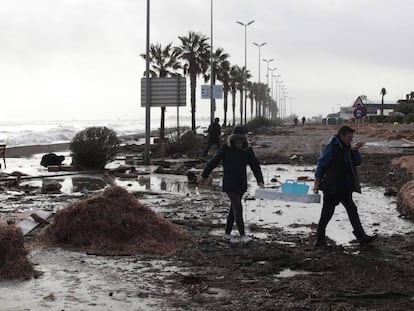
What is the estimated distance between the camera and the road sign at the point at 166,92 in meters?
26.1

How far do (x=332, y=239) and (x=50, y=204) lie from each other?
6027 mm

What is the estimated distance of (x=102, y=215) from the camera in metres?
8.15

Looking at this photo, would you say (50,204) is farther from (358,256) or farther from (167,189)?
(358,256)

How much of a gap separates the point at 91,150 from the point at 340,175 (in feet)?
45.9

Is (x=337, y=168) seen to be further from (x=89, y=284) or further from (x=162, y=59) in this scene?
(x=162, y=59)

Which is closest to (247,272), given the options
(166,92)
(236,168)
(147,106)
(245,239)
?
(245,239)

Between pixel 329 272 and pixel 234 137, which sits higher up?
pixel 234 137

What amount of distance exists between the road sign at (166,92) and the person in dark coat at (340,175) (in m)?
18.2

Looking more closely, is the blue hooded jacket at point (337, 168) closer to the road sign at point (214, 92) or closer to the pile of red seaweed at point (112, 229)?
the pile of red seaweed at point (112, 229)

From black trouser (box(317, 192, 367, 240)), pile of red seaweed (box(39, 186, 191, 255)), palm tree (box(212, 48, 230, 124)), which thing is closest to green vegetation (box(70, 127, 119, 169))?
pile of red seaweed (box(39, 186, 191, 255))

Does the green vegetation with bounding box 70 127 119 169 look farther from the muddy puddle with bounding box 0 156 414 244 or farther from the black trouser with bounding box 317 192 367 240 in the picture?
the black trouser with bounding box 317 192 367 240

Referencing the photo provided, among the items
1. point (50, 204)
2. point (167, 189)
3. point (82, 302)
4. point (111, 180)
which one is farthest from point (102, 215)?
point (111, 180)

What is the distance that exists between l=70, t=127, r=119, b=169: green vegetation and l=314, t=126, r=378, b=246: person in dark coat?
13748 mm

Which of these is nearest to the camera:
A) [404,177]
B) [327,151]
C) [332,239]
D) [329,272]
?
[329,272]
